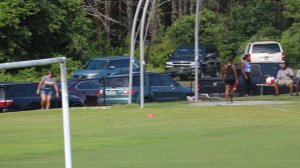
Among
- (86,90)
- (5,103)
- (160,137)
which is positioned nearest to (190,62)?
(86,90)

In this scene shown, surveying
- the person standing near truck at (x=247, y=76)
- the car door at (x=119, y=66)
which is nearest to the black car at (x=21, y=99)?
the person standing near truck at (x=247, y=76)

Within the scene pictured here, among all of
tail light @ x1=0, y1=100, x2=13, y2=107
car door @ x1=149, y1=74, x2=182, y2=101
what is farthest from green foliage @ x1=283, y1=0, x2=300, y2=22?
tail light @ x1=0, y1=100, x2=13, y2=107

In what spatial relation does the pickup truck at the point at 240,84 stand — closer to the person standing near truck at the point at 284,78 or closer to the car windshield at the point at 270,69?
the car windshield at the point at 270,69

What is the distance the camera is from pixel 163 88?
3353 centimetres

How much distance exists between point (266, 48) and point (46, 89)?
19.0 metres

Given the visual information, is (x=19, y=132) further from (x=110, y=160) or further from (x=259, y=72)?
(x=259, y=72)

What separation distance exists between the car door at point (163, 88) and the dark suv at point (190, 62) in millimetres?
9974

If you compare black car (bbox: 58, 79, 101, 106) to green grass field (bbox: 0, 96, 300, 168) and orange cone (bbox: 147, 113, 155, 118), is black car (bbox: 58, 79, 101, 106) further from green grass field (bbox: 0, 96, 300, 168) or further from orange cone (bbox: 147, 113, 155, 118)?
orange cone (bbox: 147, 113, 155, 118)

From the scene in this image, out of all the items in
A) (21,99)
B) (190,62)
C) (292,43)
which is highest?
(292,43)

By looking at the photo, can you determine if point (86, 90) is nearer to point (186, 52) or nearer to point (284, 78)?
point (284, 78)

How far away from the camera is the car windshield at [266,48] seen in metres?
44.9

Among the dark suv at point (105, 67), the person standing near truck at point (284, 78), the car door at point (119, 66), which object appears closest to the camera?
the person standing near truck at point (284, 78)

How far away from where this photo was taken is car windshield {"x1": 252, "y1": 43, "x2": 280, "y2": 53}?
147 ft

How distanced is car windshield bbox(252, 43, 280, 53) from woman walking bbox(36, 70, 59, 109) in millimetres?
17967
